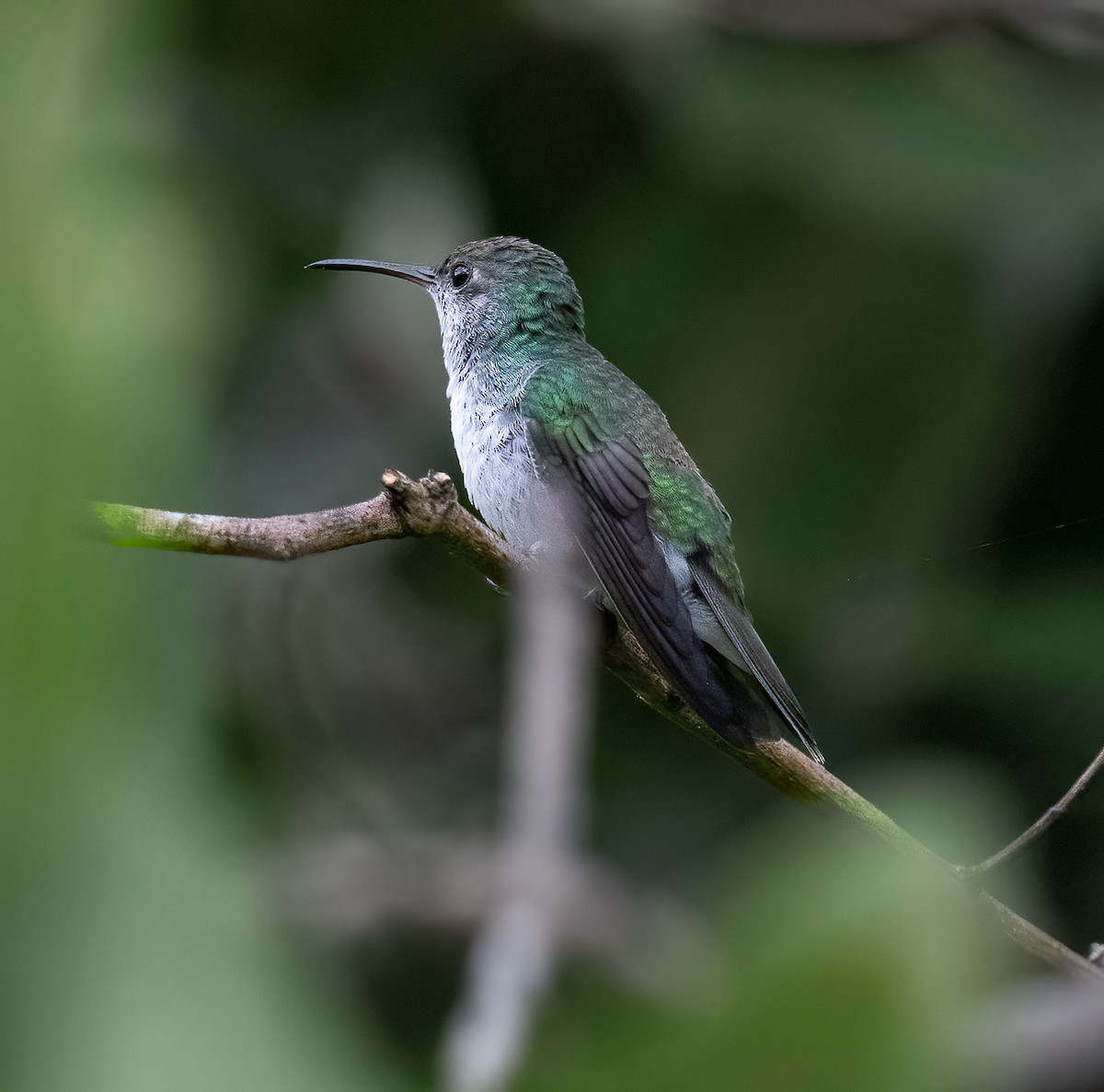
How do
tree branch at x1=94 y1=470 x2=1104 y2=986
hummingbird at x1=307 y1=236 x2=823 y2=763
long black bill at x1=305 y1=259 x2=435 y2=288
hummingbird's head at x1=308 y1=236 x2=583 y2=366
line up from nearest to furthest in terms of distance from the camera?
tree branch at x1=94 y1=470 x2=1104 y2=986, hummingbird at x1=307 y1=236 x2=823 y2=763, hummingbird's head at x1=308 y1=236 x2=583 y2=366, long black bill at x1=305 y1=259 x2=435 y2=288

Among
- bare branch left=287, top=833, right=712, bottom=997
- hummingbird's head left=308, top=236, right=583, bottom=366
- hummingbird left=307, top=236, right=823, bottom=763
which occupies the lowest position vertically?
bare branch left=287, top=833, right=712, bottom=997

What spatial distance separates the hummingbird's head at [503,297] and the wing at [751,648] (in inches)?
32.6

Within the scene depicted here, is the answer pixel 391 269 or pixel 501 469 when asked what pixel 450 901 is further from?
pixel 391 269

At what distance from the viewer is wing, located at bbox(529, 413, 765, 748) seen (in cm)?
224

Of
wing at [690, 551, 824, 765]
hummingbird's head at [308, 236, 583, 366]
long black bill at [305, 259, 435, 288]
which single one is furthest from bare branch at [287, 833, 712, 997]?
long black bill at [305, 259, 435, 288]

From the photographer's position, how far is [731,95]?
4598 millimetres

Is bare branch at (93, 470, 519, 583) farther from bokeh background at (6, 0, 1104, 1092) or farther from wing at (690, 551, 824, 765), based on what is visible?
wing at (690, 551, 824, 765)

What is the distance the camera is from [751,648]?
2.64 m

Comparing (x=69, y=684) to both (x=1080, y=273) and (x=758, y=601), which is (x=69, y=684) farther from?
(x=1080, y=273)

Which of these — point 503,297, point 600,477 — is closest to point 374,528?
point 600,477

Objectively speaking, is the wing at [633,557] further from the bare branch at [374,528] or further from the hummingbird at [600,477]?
the bare branch at [374,528]

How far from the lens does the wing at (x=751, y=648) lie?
7.50 ft

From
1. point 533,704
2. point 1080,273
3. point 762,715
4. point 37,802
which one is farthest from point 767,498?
point 37,802

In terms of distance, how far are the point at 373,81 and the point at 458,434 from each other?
239cm
